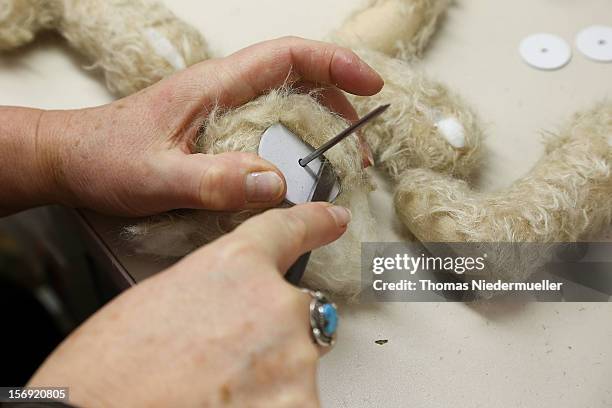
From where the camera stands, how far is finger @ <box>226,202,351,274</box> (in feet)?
1.52

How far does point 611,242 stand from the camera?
750 mm

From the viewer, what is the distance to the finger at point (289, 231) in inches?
18.2

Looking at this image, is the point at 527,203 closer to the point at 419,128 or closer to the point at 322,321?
the point at 419,128

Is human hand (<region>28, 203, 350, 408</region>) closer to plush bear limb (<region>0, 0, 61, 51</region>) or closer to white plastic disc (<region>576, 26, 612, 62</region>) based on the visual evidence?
plush bear limb (<region>0, 0, 61, 51</region>)

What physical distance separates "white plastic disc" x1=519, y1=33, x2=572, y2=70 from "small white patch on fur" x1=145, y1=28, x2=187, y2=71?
532 millimetres

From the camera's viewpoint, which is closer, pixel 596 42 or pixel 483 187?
pixel 483 187

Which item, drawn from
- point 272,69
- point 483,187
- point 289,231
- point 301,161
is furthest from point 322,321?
point 483,187

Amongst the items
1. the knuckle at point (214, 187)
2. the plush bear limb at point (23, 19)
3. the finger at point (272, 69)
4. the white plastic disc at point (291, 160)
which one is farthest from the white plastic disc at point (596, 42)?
the plush bear limb at point (23, 19)

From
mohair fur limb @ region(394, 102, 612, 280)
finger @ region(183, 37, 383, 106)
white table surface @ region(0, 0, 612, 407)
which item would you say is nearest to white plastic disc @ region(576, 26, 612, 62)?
white table surface @ region(0, 0, 612, 407)

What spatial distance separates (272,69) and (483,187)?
0.34 metres

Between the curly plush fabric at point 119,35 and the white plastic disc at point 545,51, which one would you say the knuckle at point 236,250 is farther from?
the white plastic disc at point 545,51

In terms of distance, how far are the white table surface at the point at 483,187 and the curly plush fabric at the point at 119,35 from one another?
0.05 meters

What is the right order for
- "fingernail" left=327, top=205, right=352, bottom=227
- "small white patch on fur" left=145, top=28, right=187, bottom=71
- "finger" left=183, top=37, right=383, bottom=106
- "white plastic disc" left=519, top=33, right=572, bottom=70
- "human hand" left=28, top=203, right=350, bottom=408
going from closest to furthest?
1. "human hand" left=28, top=203, right=350, bottom=408
2. "fingernail" left=327, top=205, right=352, bottom=227
3. "finger" left=183, top=37, right=383, bottom=106
4. "small white patch on fur" left=145, top=28, right=187, bottom=71
5. "white plastic disc" left=519, top=33, right=572, bottom=70

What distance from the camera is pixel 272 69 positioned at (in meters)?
0.65
